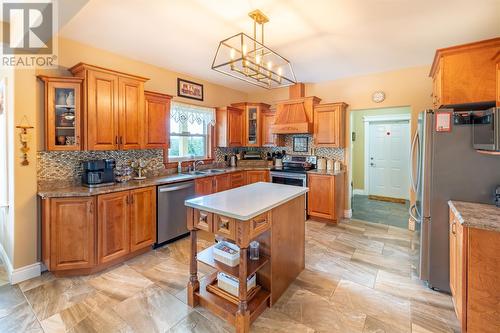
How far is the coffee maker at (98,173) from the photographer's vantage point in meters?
2.77

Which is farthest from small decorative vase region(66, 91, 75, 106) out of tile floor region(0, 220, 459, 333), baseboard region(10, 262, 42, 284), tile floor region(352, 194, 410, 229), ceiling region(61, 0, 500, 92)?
tile floor region(352, 194, 410, 229)

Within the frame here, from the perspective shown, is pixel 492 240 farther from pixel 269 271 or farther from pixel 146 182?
pixel 146 182

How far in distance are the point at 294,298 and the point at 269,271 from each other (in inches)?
16.1

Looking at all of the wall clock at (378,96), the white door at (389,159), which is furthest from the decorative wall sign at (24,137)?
the white door at (389,159)

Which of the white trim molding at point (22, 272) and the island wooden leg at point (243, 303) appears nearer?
the island wooden leg at point (243, 303)

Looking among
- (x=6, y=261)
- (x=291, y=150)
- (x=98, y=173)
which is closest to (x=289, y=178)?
(x=291, y=150)

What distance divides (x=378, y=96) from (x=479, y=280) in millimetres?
3278

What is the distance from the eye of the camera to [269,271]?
2.06 metres

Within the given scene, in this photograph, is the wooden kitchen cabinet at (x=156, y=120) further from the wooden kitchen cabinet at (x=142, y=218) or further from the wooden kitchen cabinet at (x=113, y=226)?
the wooden kitchen cabinet at (x=113, y=226)

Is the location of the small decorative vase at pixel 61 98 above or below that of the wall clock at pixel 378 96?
below

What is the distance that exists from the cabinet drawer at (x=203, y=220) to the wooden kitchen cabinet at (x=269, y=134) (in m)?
3.39

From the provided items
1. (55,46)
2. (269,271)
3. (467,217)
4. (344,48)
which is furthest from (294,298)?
(55,46)

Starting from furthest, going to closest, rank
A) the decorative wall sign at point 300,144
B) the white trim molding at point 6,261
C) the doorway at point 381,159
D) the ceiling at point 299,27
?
the doorway at point 381,159 → the decorative wall sign at point 300,144 → the white trim molding at point 6,261 → the ceiling at point 299,27

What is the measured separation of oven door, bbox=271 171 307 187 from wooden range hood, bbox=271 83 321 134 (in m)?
0.83
